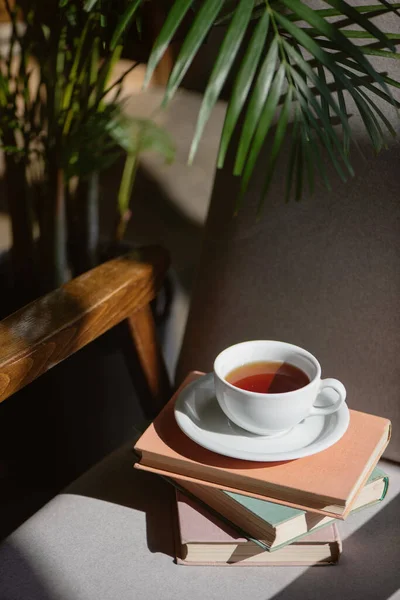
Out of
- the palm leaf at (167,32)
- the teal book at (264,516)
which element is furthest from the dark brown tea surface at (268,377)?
the palm leaf at (167,32)

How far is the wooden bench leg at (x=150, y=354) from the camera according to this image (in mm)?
902

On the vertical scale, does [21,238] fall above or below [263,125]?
below

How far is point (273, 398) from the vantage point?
0.67 meters

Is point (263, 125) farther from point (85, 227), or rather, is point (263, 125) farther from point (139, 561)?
point (85, 227)

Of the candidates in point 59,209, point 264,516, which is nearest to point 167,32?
point 264,516

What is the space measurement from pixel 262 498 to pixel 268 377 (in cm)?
12

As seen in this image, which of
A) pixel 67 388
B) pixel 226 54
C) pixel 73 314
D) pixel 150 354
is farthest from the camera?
pixel 67 388

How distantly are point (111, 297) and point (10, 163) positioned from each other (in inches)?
17.5

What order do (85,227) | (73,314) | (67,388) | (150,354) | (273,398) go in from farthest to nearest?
1. (85,227)
2. (67,388)
3. (150,354)
4. (73,314)
5. (273,398)

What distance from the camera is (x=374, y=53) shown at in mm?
672

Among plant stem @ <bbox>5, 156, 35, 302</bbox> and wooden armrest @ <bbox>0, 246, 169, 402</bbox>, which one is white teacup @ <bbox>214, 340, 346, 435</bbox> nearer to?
wooden armrest @ <bbox>0, 246, 169, 402</bbox>

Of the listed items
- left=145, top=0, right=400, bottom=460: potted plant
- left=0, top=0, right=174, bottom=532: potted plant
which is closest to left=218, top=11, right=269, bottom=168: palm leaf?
left=145, top=0, right=400, bottom=460: potted plant

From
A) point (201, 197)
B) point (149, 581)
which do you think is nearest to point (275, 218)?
point (149, 581)

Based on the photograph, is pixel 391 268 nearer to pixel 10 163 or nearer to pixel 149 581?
pixel 149 581
